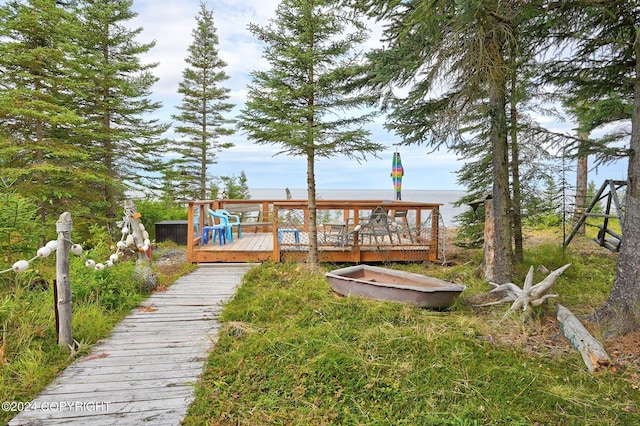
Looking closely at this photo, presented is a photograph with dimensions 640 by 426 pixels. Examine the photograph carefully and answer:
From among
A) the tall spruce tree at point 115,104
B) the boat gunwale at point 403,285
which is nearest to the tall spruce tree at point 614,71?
the boat gunwale at point 403,285

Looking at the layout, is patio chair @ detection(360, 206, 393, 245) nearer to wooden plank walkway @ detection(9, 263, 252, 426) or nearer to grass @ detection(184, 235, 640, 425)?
grass @ detection(184, 235, 640, 425)

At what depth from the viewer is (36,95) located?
22.7 ft

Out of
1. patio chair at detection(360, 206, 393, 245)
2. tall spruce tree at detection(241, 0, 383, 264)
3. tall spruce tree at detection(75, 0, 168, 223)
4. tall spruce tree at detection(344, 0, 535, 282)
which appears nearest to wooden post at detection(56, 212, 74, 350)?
tall spruce tree at detection(241, 0, 383, 264)

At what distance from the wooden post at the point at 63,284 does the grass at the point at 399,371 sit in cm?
144

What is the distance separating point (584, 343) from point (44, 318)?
17.6 ft

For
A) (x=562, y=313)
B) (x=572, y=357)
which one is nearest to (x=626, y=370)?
(x=572, y=357)

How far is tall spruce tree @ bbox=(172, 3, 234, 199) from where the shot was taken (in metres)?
13.5

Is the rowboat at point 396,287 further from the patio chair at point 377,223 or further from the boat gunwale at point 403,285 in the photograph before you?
the patio chair at point 377,223

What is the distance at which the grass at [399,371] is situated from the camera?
2.25 m

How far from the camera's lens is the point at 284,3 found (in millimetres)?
5625

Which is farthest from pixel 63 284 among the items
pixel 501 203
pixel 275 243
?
pixel 501 203

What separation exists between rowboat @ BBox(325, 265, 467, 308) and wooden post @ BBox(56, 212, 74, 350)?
304 centimetres

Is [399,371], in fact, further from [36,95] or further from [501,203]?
[36,95]

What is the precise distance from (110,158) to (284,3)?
7.31 meters
